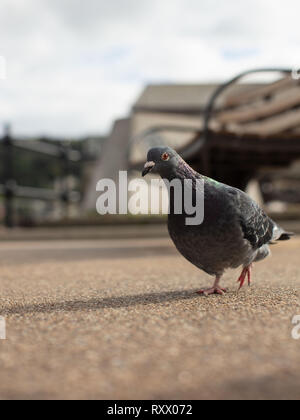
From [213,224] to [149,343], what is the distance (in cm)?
89

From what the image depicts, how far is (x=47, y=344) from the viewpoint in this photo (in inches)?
66.3

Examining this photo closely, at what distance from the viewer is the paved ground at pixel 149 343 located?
4.27ft

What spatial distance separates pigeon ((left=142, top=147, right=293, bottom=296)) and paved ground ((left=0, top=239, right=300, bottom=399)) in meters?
0.24

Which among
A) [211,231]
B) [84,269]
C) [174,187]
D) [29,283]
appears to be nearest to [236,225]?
[211,231]

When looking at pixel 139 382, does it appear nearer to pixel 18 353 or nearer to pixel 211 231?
pixel 18 353

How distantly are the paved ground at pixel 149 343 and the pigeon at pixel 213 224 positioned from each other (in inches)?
9.4

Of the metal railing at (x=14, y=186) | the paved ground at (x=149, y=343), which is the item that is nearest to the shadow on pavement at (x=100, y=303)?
the paved ground at (x=149, y=343)

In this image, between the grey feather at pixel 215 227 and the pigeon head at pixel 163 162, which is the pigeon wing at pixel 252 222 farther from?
the pigeon head at pixel 163 162

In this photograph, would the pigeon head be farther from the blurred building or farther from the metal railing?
the metal railing

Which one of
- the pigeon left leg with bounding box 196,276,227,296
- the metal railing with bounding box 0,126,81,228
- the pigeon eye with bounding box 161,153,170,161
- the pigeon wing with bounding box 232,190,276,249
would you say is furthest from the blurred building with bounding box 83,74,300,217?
the pigeon eye with bounding box 161,153,170,161

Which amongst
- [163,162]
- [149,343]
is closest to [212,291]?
[163,162]

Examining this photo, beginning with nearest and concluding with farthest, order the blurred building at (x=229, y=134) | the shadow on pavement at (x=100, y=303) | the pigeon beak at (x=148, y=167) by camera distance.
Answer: the shadow on pavement at (x=100, y=303), the pigeon beak at (x=148, y=167), the blurred building at (x=229, y=134)

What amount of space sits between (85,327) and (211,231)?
843mm

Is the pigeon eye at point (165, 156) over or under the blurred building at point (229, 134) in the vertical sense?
under
